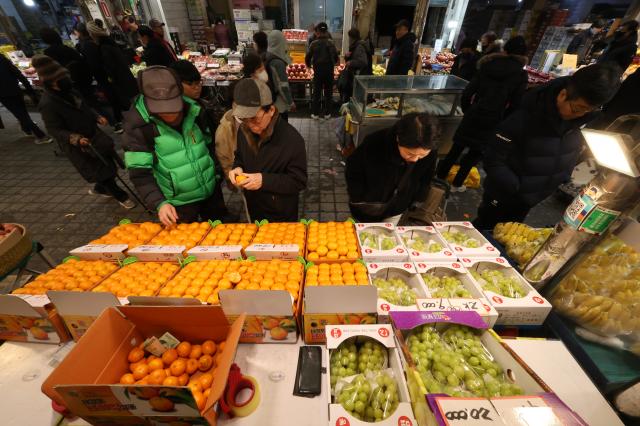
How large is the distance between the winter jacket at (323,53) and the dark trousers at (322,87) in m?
0.11

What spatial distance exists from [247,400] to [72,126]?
4.90 meters

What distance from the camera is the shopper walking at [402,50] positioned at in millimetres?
7023

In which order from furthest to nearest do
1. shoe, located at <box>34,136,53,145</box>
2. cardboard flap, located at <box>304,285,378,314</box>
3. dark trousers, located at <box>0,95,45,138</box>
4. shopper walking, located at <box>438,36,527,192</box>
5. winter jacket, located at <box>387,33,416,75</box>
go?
1. shoe, located at <box>34,136,53,145</box>
2. winter jacket, located at <box>387,33,416,75</box>
3. dark trousers, located at <box>0,95,45,138</box>
4. shopper walking, located at <box>438,36,527,192</box>
5. cardboard flap, located at <box>304,285,378,314</box>

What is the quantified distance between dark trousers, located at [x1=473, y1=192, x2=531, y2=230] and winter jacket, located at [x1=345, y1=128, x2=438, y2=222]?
101cm

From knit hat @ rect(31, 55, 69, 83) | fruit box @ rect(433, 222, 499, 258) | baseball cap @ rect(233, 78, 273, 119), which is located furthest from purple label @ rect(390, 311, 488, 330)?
knit hat @ rect(31, 55, 69, 83)

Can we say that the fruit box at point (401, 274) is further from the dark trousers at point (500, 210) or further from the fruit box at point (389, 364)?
the dark trousers at point (500, 210)

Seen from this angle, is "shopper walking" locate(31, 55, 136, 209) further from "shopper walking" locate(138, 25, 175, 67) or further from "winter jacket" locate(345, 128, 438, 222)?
"winter jacket" locate(345, 128, 438, 222)

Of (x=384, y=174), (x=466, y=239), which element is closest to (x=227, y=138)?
(x=384, y=174)

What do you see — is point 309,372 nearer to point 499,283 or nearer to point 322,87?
point 499,283

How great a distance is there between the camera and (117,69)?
6.77m

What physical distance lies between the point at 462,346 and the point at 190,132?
2842 mm

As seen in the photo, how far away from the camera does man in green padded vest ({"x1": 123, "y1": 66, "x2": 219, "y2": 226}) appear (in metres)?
2.27

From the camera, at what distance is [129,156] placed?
2.46 metres

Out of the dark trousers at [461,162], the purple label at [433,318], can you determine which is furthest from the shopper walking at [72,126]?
the dark trousers at [461,162]
